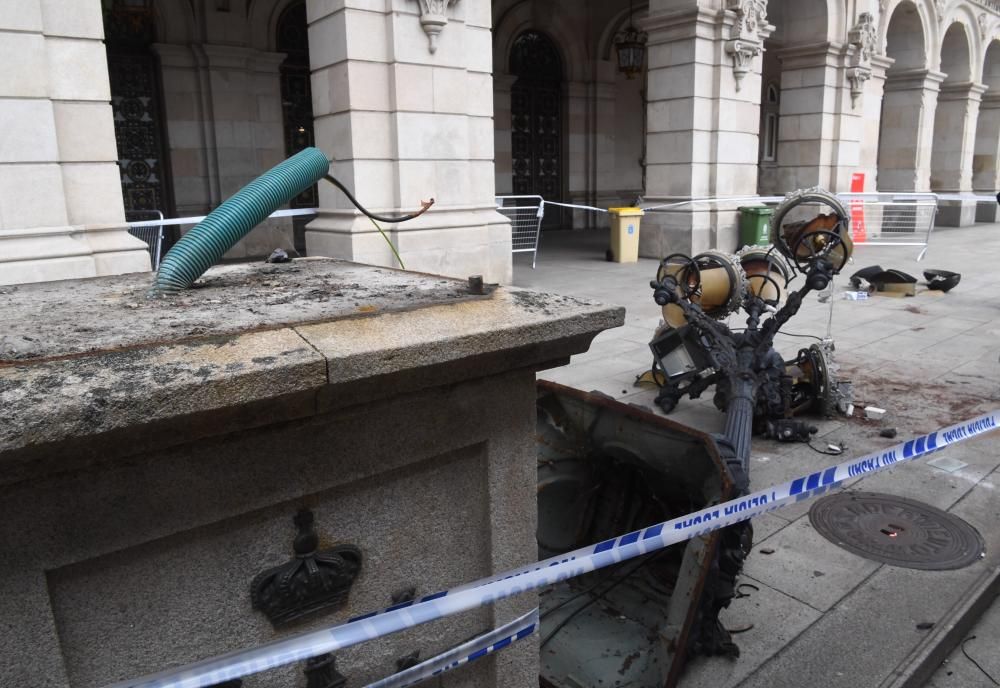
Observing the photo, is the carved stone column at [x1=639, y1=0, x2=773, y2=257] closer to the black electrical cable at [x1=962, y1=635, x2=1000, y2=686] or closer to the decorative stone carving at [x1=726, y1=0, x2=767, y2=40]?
the decorative stone carving at [x1=726, y1=0, x2=767, y2=40]

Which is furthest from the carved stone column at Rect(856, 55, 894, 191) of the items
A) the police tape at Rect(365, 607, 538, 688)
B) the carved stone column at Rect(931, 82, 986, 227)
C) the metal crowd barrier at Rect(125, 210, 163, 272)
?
the police tape at Rect(365, 607, 538, 688)

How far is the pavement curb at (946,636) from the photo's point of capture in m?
2.94

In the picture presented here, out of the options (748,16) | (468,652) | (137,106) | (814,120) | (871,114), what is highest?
(748,16)

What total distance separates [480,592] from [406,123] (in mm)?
8225

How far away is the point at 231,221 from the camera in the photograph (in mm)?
2334

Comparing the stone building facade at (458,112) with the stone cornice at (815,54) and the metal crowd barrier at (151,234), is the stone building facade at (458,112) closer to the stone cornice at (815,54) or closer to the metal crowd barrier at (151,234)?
the stone cornice at (815,54)

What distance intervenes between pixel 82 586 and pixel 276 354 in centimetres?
65

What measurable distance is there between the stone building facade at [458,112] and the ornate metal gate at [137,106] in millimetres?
36

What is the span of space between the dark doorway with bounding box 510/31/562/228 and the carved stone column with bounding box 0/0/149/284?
13.6m

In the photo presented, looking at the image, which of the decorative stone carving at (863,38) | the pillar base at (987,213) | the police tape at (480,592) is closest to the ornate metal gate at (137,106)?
the police tape at (480,592)

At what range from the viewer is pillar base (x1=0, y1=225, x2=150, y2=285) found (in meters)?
6.57

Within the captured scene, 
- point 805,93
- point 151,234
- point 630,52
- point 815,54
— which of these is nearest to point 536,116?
point 630,52

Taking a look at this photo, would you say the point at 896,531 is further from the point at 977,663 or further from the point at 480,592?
the point at 480,592

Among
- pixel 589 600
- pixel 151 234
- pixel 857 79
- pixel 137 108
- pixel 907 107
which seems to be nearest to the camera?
pixel 589 600
